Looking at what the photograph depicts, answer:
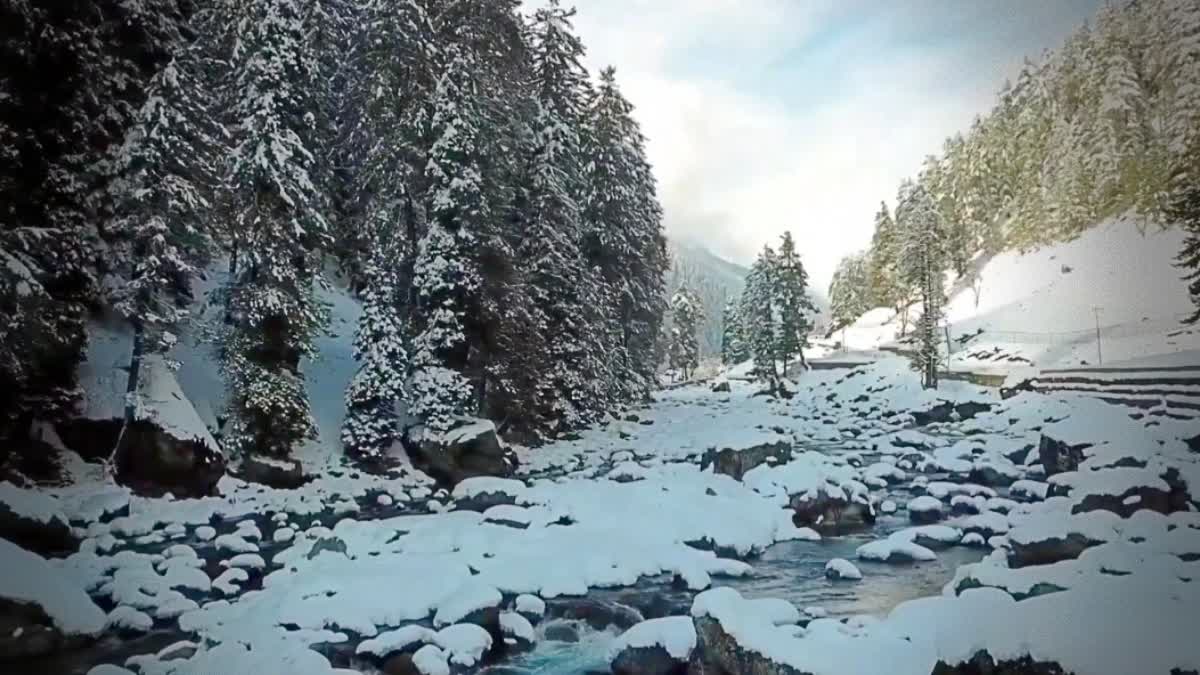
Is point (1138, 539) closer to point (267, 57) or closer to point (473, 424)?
point (473, 424)

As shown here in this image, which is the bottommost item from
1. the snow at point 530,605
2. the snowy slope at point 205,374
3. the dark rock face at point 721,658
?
the snow at point 530,605

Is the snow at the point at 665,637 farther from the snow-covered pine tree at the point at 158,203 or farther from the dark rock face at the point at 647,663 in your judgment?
the snow-covered pine tree at the point at 158,203

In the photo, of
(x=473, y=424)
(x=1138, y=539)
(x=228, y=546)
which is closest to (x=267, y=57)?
(x=473, y=424)

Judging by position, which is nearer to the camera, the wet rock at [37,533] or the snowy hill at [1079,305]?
the snowy hill at [1079,305]

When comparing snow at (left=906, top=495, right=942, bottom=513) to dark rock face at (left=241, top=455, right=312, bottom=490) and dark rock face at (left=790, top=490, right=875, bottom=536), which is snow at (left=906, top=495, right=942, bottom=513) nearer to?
dark rock face at (left=790, top=490, right=875, bottom=536)

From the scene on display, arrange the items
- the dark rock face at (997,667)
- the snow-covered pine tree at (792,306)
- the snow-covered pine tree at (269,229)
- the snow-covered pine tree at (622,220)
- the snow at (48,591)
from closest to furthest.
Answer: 1. the dark rock face at (997,667)
2. the snow at (48,591)
3. the snow-covered pine tree at (792,306)
4. the snow-covered pine tree at (269,229)
5. the snow-covered pine tree at (622,220)

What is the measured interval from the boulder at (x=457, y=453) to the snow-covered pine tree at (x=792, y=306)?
5.28 meters

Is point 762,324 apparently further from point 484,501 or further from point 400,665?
point 400,665

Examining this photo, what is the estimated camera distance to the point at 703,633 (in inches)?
153

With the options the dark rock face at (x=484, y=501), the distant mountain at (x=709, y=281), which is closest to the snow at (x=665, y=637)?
the distant mountain at (x=709, y=281)

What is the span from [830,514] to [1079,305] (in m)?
4.31

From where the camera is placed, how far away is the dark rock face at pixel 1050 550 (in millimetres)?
3834

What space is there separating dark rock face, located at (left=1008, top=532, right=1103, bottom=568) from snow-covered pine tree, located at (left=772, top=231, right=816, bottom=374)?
2.81 metres

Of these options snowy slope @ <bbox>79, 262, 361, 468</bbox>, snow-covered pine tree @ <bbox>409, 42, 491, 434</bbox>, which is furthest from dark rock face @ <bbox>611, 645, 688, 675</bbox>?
snow-covered pine tree @ <bbox>409, 42, 491, 434</bbox>
